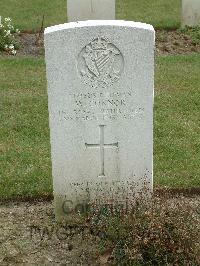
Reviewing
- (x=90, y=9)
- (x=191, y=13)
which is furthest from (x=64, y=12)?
(x=191, y=13)

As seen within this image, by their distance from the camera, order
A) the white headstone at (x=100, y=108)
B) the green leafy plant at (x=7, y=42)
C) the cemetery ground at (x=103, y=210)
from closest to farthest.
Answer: the cemetery ground at (x=103, y=210) → the white headstone at (x=100, y=108) → the green leafy plant at (x=7, y=42)

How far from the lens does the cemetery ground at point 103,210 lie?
4801 mm

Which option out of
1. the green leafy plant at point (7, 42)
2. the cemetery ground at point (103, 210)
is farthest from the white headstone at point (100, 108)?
the green leafy plant at point (7, 42)

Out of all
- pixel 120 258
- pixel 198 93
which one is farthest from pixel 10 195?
pixel 198 93

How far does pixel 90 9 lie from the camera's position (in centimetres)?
1175

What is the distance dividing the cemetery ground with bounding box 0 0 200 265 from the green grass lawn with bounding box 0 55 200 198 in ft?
0.04

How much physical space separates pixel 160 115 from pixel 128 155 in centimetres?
285

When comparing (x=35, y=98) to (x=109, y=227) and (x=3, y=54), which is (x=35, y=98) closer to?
(x=3, y=54)

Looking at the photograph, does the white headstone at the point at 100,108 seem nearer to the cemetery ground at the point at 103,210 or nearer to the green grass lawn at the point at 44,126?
the cemetery ground at the point at 103,210

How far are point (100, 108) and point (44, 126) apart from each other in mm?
2636

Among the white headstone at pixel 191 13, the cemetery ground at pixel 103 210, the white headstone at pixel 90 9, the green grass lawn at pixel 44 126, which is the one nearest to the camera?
the cemetery ground at pixel 103 210

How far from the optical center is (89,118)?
17.5ft

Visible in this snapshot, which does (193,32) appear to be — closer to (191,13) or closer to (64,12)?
(191,13)

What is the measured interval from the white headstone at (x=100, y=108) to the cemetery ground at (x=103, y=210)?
0.33m
